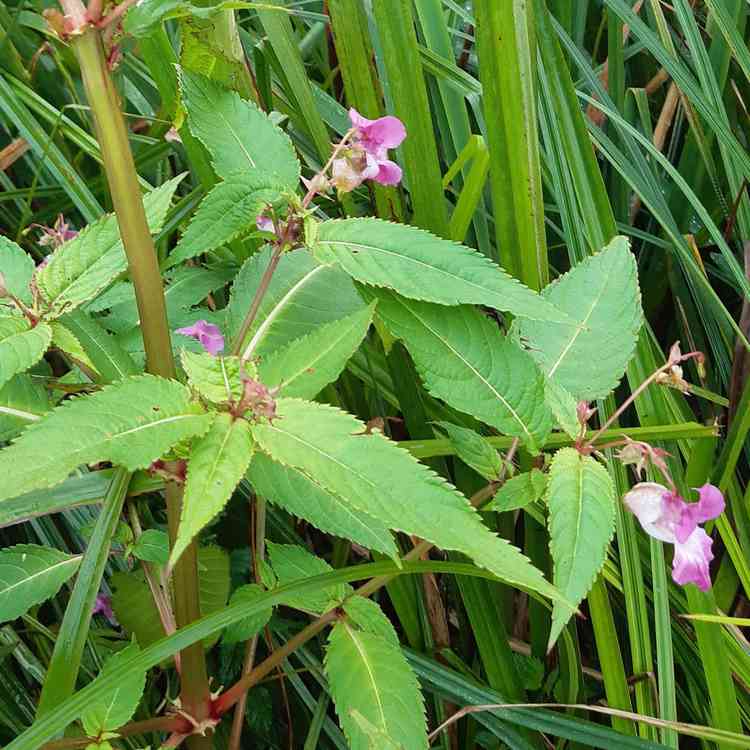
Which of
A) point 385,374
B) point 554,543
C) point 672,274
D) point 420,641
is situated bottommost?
point 420,641

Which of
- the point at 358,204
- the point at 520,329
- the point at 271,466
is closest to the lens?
the point at 271,466

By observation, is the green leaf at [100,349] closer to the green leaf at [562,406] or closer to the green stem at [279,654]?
the green stem at [279,654]

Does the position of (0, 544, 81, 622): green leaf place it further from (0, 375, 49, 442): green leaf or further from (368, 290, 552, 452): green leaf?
(368, 290, 552, 452): green leaf

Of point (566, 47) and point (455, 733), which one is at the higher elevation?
point (566, 47)

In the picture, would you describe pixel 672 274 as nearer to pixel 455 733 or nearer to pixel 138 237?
pixel 455 733

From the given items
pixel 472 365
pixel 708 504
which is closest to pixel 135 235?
pixel 472 365

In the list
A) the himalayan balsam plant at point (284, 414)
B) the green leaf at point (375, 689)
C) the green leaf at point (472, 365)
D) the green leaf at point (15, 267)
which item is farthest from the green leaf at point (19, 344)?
the green leaf at point (375, 689)

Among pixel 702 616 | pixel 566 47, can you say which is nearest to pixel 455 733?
pixel 702 616
